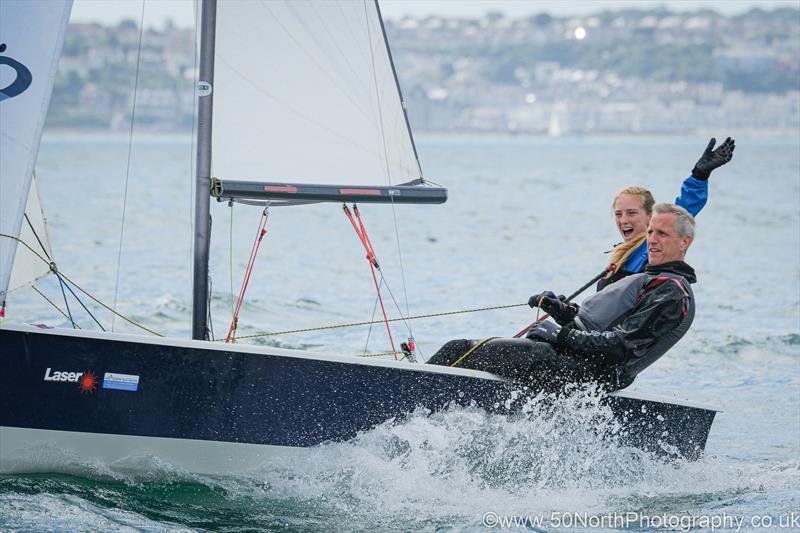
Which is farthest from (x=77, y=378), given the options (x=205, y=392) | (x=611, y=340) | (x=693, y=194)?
(x=693, y=194)

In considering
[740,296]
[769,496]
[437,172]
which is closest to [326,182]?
[769,496]

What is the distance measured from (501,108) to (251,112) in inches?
5545

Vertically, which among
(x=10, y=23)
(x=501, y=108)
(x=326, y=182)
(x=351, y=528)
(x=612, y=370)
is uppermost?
(x=501, y=108)

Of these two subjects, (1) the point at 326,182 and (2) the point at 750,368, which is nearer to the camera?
(1) the point at 326,182

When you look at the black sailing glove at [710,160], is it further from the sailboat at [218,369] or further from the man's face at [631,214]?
the sailboat at [218,369]

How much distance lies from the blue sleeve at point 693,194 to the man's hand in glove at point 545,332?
91 centimetres

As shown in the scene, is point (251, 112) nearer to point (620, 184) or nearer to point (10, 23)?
point (10, 23)

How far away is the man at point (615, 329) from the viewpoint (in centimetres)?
559

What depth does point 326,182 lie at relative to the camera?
6.48 m

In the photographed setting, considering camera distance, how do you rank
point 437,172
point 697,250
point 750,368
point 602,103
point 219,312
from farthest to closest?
point 602,103 → point 437,172 → point 697,250 → point 219,312 → point 750,368

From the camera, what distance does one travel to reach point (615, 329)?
5.66m

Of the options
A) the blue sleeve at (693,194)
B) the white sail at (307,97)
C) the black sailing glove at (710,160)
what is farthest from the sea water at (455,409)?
the black sailing glove at (710,160)

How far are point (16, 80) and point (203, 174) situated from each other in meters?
0.94

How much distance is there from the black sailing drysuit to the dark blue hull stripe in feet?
0.50
